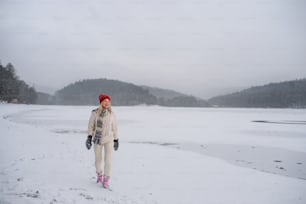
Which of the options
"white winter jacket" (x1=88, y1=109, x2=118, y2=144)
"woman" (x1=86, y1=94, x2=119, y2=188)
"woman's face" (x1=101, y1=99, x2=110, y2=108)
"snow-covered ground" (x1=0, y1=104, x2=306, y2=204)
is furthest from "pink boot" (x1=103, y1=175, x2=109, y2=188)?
"woman's face" (x1=101, y1=99, x2=110, y2=108)

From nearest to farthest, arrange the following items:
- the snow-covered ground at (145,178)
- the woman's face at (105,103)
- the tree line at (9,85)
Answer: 1. the snow-covered ground at (145,178)
2. the woman's face at (105,103)
3. the tree line at (9,85)

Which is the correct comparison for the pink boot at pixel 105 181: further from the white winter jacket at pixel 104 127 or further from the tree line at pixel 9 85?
the tree line at pixel 9 85

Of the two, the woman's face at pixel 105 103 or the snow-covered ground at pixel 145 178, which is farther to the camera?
the woman's face at pixel 105 103

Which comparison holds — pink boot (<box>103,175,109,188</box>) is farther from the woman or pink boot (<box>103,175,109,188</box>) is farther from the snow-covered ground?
the snow-covered ground

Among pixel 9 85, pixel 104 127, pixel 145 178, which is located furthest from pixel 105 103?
pixel 9 85

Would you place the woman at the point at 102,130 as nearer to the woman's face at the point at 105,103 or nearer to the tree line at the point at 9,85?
the woman's face at the point at 105,103

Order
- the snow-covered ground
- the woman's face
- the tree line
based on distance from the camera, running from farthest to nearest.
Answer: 1. the tree line
2. the woman's face
3. the snow-covered ground

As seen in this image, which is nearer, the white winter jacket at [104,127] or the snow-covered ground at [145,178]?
the snow-covered ground at [145,178]

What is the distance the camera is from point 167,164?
440 inches

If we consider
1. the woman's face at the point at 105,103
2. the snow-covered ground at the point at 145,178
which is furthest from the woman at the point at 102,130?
the snow-covered ground at the point at 145,178

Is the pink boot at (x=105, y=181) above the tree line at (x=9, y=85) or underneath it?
underneath

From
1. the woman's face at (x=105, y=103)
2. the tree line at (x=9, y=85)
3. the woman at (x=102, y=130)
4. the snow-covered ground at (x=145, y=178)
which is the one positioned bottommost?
the snow-covered ground at (x=145, y=178)

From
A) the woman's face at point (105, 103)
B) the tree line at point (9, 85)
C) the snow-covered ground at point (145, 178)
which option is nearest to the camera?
the snow-covered ground at point (145, 178)

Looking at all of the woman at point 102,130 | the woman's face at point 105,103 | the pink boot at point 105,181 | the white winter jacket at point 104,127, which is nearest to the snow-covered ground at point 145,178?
the pink boot at point 105,181
